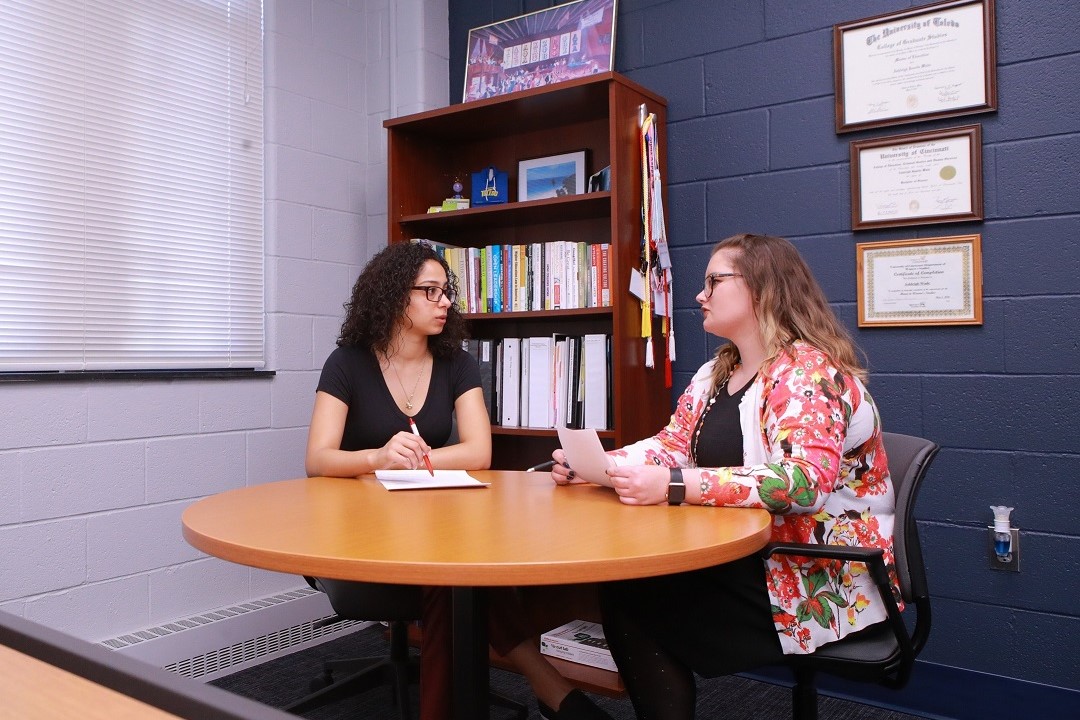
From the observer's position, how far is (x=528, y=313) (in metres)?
2.85

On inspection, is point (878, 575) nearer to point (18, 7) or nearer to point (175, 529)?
point (175, 529)

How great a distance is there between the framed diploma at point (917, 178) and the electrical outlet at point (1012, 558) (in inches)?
35.0

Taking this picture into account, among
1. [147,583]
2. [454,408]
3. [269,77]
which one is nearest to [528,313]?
[454,408]

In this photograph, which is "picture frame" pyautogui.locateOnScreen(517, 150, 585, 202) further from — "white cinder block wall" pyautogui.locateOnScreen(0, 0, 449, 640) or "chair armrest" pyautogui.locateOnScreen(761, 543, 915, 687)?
"chair armrest" pyautogui.locateOnScreen(761, 543, 915, 687)

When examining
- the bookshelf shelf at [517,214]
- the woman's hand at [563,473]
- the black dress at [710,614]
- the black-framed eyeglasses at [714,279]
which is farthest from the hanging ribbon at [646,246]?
the black dress at [710,614]

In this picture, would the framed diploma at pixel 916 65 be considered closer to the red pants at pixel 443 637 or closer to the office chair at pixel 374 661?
the red pants at pixel 443 637

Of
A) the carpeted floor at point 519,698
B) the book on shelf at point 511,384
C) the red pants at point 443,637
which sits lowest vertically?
the carpeted floor at point 519,698

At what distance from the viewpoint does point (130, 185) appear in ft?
8.52

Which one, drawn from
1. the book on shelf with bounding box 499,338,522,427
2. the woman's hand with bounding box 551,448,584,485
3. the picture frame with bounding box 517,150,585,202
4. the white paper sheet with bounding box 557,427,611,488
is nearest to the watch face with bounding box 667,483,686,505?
the white paper sheet with bounding box 557,427,611,488

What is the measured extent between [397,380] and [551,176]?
3.79 ft

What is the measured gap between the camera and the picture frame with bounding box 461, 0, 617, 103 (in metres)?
2.96

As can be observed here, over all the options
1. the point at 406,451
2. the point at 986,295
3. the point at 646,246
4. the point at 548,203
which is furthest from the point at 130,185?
the point at 986,295

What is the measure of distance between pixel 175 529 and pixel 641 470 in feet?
6.15

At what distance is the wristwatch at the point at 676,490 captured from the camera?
58.7 inches
